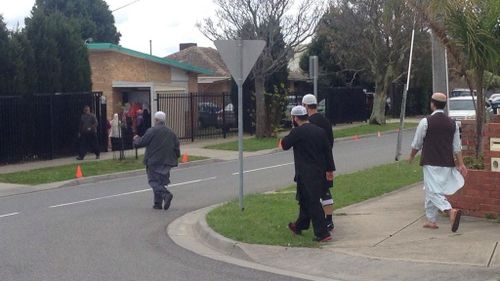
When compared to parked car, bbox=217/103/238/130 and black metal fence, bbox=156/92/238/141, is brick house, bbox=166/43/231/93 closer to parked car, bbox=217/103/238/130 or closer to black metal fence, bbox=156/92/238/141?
parked car, bbox=217/103/238/130

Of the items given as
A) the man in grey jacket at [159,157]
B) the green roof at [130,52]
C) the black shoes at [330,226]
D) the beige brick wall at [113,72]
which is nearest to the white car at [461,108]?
the green roof at [130,52]

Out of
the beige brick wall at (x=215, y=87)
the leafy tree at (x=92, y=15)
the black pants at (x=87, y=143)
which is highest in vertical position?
the leafy tree at (x=92, y=15)

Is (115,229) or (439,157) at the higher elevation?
(439,157)

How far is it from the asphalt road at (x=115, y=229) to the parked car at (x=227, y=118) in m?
11.8

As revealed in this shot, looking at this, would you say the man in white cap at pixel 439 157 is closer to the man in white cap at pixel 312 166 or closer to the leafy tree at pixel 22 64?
the man in white cap at pixel 312 166

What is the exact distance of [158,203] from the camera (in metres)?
13.6

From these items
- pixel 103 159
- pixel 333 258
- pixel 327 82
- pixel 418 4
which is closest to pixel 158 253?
pixel 333 258

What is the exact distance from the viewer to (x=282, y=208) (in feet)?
38.5

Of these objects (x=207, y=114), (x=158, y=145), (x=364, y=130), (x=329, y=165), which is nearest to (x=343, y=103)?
(x=364, y=130)

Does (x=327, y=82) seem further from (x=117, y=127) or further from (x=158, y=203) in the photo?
(x=158, y=203)

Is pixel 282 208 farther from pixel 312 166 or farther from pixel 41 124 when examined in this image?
pixel 41 124

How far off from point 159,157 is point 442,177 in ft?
18.1

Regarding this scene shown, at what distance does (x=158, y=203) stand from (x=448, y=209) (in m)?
5.69

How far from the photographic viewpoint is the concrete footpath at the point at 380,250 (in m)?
7.91
